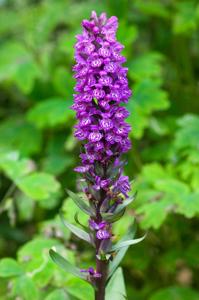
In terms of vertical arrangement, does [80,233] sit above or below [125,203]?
below

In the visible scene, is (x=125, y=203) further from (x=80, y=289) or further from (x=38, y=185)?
(x=38, y=185)

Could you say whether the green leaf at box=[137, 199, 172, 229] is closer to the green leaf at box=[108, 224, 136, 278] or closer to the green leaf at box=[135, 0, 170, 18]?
the green leaf at box=[108, 224, 136, 278]

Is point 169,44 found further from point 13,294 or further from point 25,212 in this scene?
point 13,294

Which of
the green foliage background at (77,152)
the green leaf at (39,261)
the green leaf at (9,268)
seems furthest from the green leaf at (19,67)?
the green leaf at (9,268)

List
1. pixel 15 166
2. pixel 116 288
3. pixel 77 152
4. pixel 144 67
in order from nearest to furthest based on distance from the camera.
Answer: pixel 116 288
pixel 15 166
pixel 144 67
pixel 77 152

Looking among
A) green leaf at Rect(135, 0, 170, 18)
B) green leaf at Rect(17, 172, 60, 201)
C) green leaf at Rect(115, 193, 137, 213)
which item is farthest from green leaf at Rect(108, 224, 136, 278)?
green leaf at Rect(135, 0, 170, 18)

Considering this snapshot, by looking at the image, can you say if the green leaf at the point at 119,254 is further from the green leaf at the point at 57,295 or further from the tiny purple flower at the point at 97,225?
the green leaf at the point at 57,295

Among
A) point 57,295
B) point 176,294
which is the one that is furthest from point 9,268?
point 176,294
